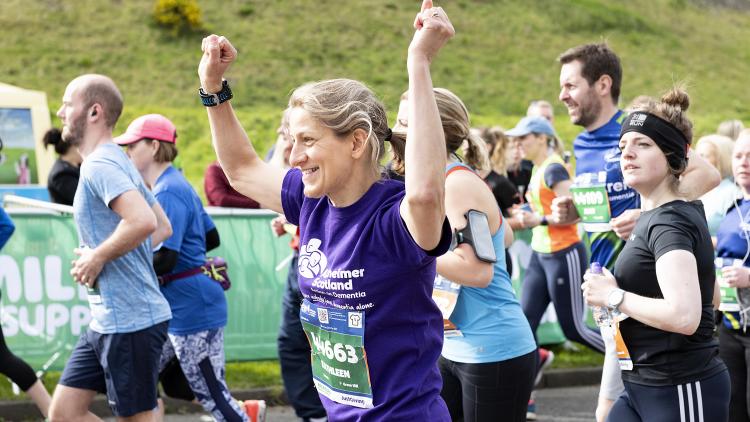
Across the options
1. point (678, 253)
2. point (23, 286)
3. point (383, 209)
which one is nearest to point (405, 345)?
point (383, 209)

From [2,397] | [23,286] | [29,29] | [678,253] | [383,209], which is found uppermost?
[29,29]

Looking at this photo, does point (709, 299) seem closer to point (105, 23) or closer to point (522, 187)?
point (522, 187)

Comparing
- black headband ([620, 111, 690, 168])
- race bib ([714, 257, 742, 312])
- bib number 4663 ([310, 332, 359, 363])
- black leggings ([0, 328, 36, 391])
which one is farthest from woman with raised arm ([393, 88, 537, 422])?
black leggings ([0, 328, 36, 391])

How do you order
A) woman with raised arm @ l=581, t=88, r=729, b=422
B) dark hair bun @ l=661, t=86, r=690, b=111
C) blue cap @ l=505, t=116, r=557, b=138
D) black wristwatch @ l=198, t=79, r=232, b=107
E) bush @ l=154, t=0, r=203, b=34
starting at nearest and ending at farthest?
black wristwatch @ l=198, t=79, r=232, b=107 < woman with raised arm @ l=581, t=88, r=729, b=422 < dark hair bun @ l=661, t=86, r=690, b=111 < blue cap @ l=505, t=116, r=557, b=138 < bush @ l=154, t=0, r=203, b=34

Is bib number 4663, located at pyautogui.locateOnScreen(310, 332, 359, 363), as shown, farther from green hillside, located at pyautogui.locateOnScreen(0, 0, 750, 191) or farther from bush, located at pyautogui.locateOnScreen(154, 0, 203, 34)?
bush, located at pyautogui.locateOnScreen(154, 0, 203, 34)

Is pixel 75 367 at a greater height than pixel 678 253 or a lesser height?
lesser

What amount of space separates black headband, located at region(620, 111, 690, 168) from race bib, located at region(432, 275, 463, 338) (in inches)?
37.6

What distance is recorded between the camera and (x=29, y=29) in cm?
4297

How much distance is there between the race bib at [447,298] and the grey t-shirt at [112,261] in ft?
5.25

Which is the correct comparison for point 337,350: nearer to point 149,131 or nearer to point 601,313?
point 601,313

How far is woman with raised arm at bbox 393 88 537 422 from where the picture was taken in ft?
13.0

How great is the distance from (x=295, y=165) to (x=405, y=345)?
60cm

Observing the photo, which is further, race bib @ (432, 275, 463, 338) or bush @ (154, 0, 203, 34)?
bush @ (154, 0, 203, 34)

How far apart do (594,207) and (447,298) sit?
1.82 meters
